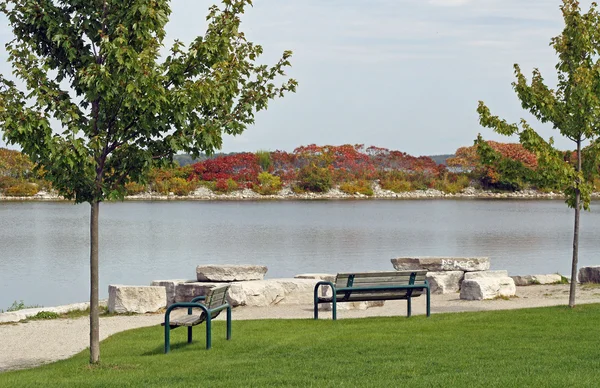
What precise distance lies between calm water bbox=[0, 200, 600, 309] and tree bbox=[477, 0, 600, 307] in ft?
44.9

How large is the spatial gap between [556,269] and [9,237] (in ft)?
94.5

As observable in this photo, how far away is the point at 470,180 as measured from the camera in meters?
100

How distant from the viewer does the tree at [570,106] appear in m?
15.9

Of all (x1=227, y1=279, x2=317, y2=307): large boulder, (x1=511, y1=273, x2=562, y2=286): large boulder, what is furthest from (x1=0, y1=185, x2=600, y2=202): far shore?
(x1=227, y1=279, x2=317, y2=307): large boulder

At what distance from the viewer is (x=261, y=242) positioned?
44.6 meters

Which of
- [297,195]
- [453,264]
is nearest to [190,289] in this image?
[453,264]

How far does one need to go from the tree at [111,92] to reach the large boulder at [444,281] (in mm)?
10045

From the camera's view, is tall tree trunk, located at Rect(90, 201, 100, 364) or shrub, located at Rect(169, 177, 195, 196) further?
shrub, located at Rect(169, 177, 195, 196)

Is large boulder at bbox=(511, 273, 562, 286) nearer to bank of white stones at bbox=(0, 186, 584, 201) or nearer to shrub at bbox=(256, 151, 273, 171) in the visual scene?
shrub at bbox=(256, 151, 273, 171)

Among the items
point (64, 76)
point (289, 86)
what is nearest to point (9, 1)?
point (64, 76)

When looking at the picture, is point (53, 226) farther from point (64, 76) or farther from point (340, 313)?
point (64, 76)

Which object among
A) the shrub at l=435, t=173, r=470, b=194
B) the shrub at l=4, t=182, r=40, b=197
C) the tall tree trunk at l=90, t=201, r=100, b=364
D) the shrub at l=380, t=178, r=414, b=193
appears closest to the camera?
the tall tree trunk at l=90, t=201, r=100, b=364

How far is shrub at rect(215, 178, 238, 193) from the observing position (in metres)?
91.9

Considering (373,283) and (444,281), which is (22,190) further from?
(373,283)
